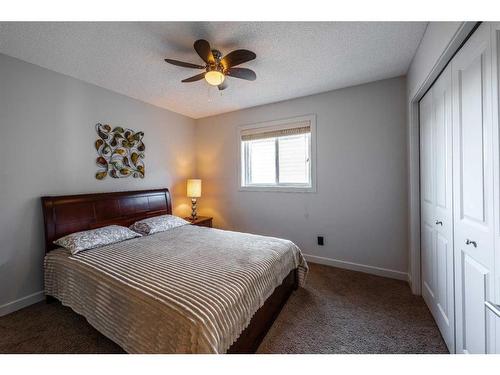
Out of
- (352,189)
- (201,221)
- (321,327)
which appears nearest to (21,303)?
(201,221)

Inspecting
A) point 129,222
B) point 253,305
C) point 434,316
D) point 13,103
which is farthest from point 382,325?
point 13,103

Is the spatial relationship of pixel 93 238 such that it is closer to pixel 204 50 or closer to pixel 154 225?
pixel 154 225

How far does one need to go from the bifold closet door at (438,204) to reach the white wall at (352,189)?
0.44 metres

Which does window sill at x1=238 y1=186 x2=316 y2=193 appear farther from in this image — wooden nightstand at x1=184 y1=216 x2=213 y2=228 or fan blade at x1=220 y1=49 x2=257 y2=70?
fan blade at x1=220 y1=49 x2=257 y2=70

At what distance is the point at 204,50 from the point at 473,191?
1.99 m

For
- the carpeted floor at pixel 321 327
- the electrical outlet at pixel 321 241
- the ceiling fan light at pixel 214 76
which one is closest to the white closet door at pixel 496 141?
the carpeted floor at pixel 321 327

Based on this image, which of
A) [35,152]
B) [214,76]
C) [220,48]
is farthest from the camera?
[35,152]

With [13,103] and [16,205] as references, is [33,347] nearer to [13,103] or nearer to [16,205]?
[16,205]

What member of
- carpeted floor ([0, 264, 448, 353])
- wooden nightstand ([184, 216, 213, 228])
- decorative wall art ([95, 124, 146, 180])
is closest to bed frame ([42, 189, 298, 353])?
carpeted floor ([0, 264, 448, 353])

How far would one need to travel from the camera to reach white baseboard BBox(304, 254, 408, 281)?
2431 mm

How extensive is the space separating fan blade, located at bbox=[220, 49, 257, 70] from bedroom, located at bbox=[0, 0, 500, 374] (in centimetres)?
2

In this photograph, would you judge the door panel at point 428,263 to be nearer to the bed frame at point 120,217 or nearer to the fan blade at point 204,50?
the bed frame at point 120,217

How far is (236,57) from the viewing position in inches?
65.0

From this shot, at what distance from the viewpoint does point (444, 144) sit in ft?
4.72
